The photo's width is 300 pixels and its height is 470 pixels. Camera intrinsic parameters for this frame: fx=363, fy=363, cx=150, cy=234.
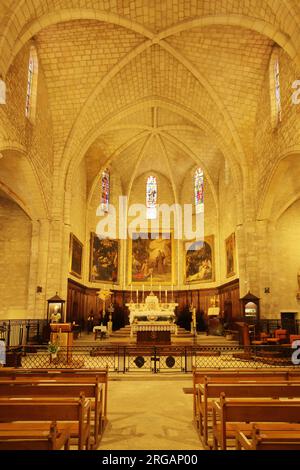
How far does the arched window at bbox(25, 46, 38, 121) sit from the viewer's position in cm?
1545

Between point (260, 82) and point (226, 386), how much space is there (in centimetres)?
1608

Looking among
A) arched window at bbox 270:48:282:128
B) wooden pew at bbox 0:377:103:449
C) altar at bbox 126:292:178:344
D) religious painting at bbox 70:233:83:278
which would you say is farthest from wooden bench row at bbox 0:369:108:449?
religious painting at bbox 70:233:83:278

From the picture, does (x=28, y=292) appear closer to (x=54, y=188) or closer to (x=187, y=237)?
(x=54, y=188)

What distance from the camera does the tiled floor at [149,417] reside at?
4531mm

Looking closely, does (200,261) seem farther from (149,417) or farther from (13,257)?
(149,417)

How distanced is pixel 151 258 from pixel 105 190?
6.20 m

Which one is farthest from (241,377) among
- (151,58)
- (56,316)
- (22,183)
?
(151,58)

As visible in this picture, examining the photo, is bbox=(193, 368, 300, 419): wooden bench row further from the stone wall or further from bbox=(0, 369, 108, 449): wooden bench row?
the stone wall

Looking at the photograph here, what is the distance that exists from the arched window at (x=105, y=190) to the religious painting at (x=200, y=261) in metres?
6.78

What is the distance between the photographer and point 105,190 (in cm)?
2716

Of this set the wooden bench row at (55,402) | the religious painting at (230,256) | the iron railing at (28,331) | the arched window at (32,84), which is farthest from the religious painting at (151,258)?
the wooden bench row at (55,402)

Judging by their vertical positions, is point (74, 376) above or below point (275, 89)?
below

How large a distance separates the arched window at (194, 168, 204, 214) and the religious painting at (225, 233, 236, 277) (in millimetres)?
4689

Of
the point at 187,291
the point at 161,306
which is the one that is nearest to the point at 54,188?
the point at 161,306
